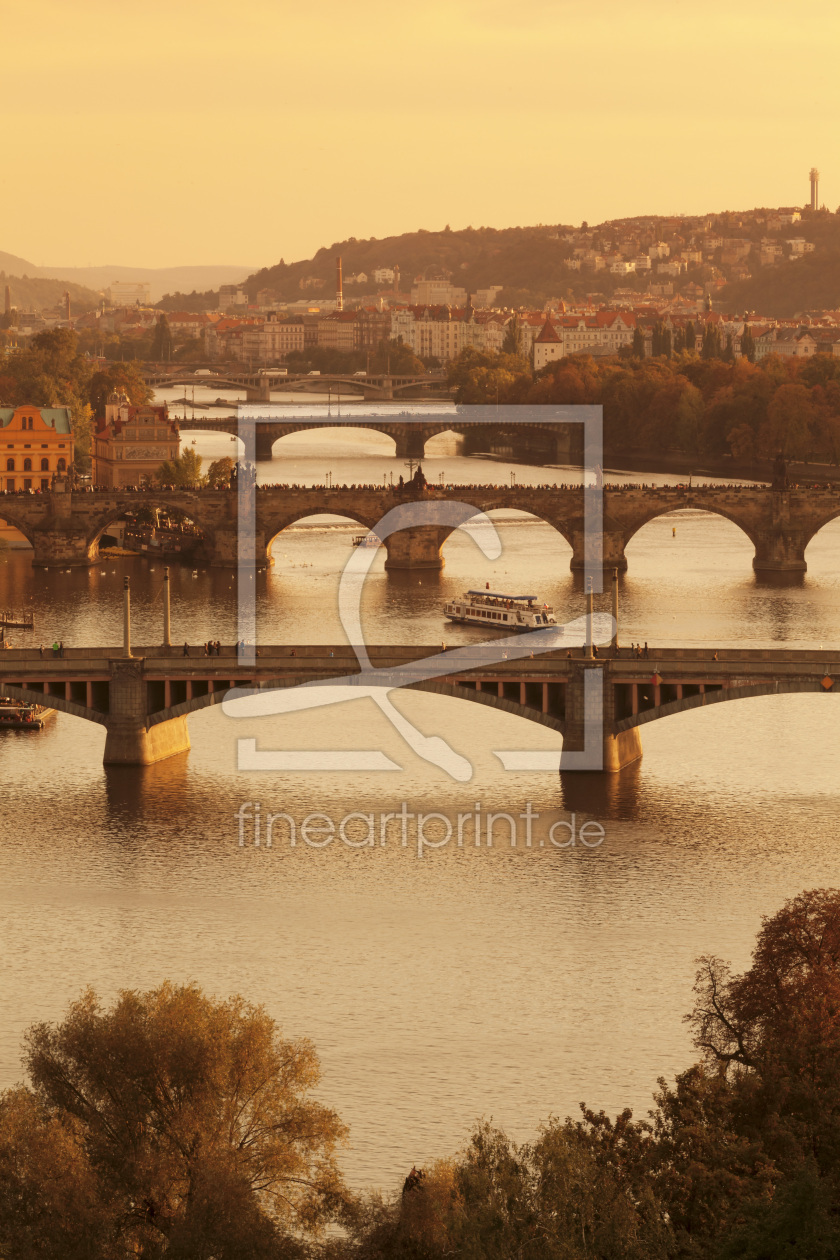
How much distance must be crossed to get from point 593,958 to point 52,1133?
1122 cm

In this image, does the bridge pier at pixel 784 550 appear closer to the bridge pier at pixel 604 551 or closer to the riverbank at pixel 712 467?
the bridge pier at pixel 604 551

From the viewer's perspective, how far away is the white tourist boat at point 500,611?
5162 centimetres

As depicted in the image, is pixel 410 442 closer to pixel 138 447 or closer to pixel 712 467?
pixel 712 467

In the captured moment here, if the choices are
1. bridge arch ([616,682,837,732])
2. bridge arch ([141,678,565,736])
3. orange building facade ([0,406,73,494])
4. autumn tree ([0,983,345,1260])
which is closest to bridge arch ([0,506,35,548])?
orange building facade ([0,406,73,494])

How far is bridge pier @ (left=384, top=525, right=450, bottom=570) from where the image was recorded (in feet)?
207

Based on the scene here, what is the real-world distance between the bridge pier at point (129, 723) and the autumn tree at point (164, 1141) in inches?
646

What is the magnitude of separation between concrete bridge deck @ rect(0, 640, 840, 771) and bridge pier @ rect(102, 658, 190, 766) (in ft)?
0.05

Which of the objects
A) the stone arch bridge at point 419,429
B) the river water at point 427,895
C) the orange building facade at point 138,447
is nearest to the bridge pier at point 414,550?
the orange building facade at point 138,447

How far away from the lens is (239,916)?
1128 inches

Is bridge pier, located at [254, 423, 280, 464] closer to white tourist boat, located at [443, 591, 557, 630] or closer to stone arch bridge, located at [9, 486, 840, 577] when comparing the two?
stone arch bridge, located at [9, 486, 840, 577]

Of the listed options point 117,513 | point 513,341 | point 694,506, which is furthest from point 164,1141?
point 513,341

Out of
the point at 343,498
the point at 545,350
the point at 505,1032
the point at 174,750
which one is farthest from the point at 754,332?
the point at 505,1032

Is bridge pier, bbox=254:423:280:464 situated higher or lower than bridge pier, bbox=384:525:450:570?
higher

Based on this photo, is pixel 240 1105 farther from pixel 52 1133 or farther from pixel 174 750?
pixel 174 750
